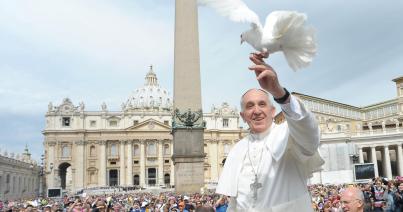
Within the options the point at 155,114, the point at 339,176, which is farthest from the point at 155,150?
the point at 339,176

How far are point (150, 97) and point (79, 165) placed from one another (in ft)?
113

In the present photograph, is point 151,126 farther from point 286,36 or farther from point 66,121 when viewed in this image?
point 286,36

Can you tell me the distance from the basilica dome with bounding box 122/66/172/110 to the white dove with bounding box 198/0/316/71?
107720 millimetres

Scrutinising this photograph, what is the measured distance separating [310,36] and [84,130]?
282 feet

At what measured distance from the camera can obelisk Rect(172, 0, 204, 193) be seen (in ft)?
62.5

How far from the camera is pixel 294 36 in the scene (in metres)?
2.13

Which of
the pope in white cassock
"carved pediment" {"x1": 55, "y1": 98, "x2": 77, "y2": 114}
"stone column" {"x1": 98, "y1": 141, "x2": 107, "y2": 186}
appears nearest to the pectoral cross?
the pope in white cassock

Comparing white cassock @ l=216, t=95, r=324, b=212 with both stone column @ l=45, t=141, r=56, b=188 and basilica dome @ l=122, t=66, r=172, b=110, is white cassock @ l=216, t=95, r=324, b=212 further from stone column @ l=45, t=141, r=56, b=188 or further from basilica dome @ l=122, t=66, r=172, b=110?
basilica dome @ l=122, t=66, r=172, b=110

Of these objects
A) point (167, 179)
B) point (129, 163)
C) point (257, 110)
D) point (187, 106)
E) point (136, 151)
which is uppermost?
point (136, 151)

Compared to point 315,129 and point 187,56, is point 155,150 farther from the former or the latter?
point 315,129

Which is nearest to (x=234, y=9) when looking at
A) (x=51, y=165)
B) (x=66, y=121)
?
(x=51, y=165)

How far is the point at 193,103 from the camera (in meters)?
19.4

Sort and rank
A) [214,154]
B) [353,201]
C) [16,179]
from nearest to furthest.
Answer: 1. [353,201]
2. [16,179]
3. [214,154]

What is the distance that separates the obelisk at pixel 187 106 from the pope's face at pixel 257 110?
53.7 ft
